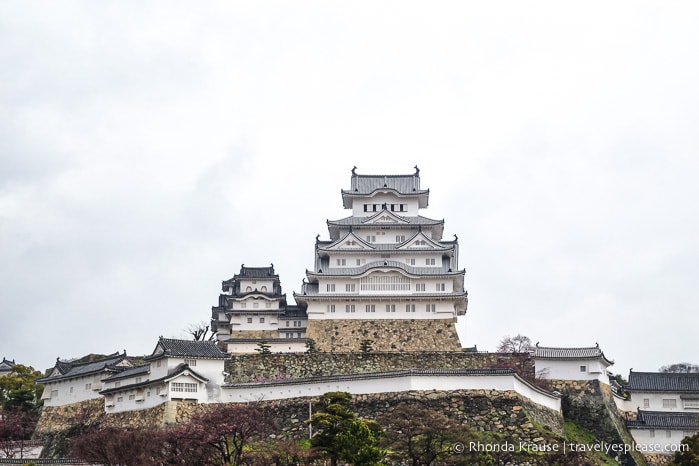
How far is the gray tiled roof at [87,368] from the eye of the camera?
42.8 m

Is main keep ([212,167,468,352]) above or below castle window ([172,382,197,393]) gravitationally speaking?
above

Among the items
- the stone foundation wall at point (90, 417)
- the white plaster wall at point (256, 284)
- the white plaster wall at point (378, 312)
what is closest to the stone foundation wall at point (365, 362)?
the stone foundation wall at point (90, 417)

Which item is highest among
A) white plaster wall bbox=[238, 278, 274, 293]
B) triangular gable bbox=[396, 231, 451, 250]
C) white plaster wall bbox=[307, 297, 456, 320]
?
triangular gable bbox=[396, 231, 451, 250]

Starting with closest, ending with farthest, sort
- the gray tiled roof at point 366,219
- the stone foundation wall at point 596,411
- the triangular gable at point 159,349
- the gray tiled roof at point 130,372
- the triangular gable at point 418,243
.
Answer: the triangular gable at point 159,349, the stone foundation wall at point 596,411, the gray tiled roof at point 130,372, the triangular gable at point 418,243, the gray tiled roof at point 366,219

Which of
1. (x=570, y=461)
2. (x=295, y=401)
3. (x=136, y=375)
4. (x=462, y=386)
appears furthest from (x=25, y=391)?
(x=570, y=461)

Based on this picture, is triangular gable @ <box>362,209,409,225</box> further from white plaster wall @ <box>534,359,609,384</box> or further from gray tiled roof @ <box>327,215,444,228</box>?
white plaster wall @ <box>534,359,609,384</box>

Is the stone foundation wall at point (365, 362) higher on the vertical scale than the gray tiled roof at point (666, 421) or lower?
higher

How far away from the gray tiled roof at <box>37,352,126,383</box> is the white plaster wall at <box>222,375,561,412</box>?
6.92 metres

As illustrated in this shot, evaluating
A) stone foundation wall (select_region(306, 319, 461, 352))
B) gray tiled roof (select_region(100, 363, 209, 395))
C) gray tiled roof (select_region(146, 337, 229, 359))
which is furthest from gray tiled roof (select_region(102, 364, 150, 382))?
stone foundation wall (select_region(306, 319, 461, 352))

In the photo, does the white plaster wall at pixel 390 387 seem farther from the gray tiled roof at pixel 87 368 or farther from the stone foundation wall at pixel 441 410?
the gray tiled roof at pixel 87 368

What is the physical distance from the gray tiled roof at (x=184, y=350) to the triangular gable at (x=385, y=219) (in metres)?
17.0

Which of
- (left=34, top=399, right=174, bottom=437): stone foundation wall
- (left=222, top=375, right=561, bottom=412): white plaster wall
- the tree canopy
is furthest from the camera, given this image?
(left=34, top=399, right=174, bottom=437): stone foundation wall

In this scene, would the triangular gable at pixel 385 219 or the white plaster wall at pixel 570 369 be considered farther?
the triangular gable at pixel 385 219

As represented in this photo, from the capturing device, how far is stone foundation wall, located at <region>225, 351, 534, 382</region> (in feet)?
140
